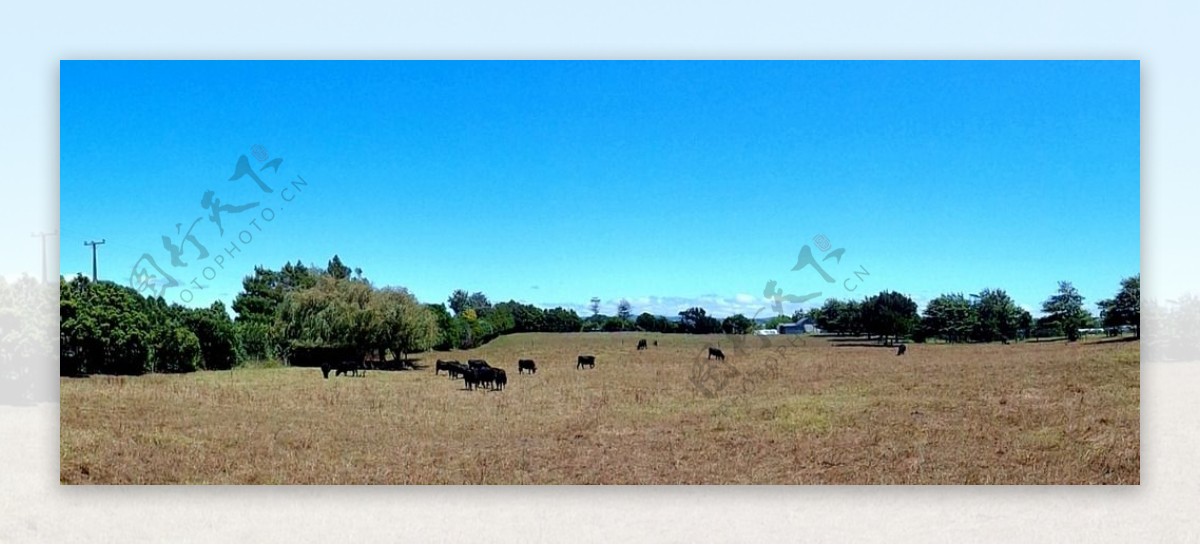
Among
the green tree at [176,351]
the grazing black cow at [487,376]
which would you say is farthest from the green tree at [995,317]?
the green tree at [176,351]

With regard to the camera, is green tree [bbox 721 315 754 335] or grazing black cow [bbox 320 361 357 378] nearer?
green tree [bbox 721 315 754 335]

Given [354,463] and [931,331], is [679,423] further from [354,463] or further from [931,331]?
[354,463]

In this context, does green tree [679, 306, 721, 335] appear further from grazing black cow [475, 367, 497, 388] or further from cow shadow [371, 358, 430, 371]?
cow shadow [371, 358, 430, 371]

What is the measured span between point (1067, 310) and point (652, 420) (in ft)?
12.4

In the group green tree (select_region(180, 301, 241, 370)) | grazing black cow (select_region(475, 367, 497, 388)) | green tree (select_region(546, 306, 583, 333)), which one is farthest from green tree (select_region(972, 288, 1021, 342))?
green tree (select_region(180, 301, 241, 370))

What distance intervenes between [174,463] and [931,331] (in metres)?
6.75

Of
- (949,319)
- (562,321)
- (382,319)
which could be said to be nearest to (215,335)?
(382,319)

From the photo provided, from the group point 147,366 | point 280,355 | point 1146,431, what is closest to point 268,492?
point 280,355

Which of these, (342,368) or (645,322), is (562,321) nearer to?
(645,322)

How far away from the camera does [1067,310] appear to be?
6926mm

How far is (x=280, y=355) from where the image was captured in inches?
299

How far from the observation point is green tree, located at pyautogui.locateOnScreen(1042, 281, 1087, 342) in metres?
6.85

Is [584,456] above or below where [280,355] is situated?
below

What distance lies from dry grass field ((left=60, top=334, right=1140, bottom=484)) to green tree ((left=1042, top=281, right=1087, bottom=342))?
172 mm
